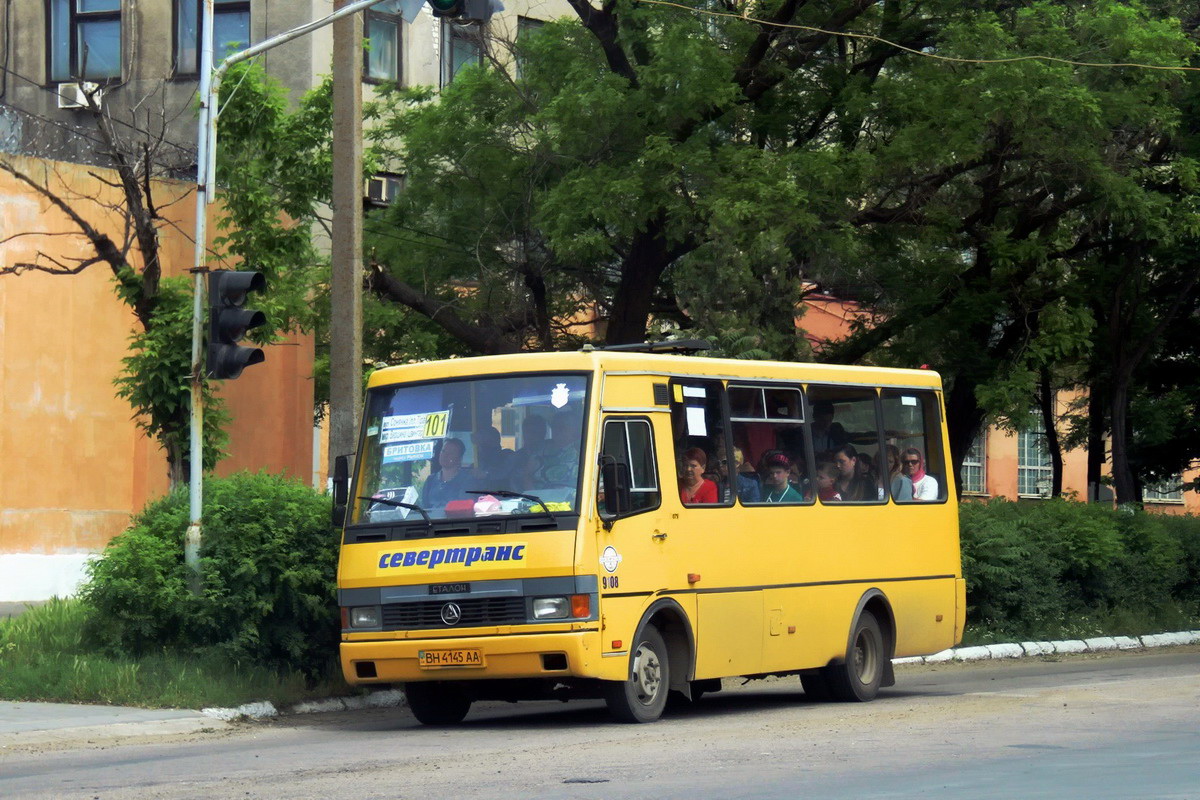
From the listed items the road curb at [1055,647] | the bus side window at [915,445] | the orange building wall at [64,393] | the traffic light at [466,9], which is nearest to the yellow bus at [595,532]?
the bus side window at [915,445]

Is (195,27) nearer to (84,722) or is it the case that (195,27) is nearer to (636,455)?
(636,455)

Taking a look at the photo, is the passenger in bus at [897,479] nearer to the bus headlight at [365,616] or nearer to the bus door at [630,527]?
the bus door at [630,527]

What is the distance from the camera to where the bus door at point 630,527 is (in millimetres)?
13039

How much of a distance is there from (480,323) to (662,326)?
16.0ft

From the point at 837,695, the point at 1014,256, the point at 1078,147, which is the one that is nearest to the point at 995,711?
the point at 837,695

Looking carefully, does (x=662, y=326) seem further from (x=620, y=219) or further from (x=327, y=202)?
(x=327, y=202)

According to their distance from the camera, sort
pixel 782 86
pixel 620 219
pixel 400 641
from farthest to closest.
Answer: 1. pixel 782 86
2. pixel 620 219
3. pixel 400 641

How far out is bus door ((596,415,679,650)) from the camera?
13039 mm

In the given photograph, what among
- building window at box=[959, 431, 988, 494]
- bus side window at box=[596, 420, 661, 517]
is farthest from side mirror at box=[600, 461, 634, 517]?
building window at box=[959, 431, 988, 494]

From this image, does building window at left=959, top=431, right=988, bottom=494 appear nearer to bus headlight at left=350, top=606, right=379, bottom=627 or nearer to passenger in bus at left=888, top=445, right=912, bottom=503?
passenger in bus at left=888, top=445, right=912, bottom=503

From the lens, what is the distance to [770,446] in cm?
1519

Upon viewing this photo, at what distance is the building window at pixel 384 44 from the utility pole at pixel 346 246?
69.1 ft

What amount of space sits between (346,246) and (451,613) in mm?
4705

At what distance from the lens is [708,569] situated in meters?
14.2
